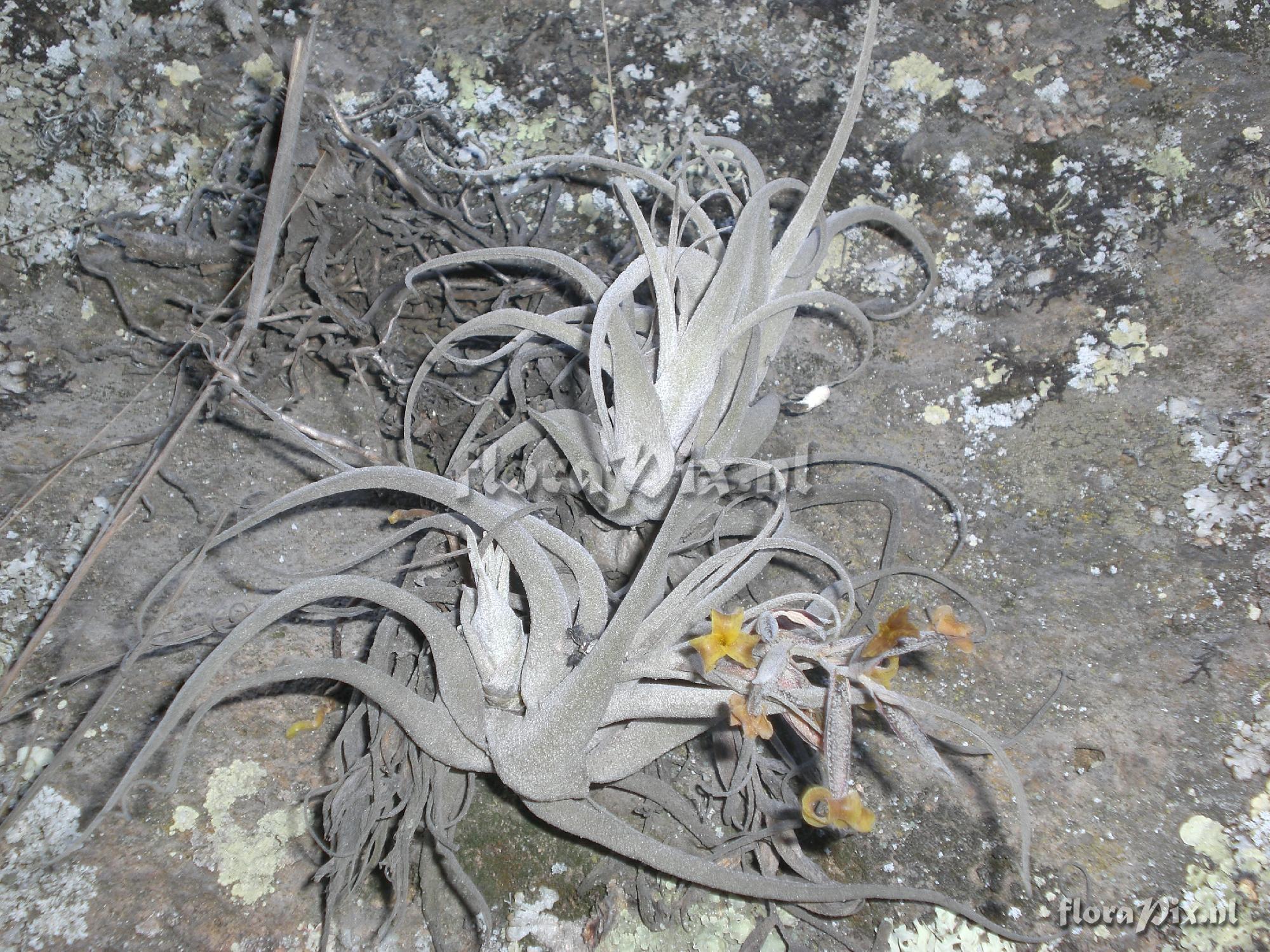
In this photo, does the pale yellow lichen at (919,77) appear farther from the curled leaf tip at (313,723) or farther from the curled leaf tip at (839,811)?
the curled leaf tip at (313,723)

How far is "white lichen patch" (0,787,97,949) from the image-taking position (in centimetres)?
65

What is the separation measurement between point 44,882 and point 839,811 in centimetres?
65

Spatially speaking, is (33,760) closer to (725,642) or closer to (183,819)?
(183,819)

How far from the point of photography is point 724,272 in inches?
26.2

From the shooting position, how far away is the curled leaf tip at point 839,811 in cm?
49

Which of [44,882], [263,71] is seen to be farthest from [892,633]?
[263,71]

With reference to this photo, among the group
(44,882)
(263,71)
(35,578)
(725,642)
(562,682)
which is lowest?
(44,882)

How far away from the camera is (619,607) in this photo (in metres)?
0.61

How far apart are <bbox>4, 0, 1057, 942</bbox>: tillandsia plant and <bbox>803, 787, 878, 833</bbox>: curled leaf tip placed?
0.14 feet

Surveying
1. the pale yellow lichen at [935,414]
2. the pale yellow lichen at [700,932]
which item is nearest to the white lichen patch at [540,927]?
the pale yellow lichen at [700,932]

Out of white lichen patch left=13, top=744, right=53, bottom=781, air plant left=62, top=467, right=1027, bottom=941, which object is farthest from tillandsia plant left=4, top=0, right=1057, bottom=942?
white lichen patch left=13, top=744, right=53, bottom=781

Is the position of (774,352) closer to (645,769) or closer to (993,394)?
(993,394)

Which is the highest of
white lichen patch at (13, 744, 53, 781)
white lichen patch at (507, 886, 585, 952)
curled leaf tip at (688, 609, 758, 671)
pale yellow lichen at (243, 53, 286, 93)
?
pale yellow lichen at (243, 53, 286, 93)

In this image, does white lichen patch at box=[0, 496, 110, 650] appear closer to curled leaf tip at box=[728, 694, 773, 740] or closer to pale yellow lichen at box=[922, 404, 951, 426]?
curled leaf tip at box=[728, 694, 773, 740]
